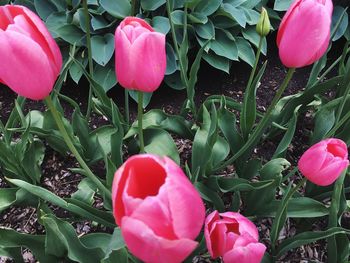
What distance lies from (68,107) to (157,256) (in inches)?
64.4

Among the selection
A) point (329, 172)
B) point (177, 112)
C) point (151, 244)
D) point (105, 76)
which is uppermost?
point (151, 244)

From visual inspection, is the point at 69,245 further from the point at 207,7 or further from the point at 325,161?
the point at 207,7

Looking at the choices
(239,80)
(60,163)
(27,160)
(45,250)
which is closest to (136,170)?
(45,250)

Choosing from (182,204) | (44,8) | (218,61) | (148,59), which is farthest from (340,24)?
(182,204)

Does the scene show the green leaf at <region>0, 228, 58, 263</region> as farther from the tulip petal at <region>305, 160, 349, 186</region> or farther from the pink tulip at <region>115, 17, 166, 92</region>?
the tulip petal at <region>305, 160, 349, 186</region>

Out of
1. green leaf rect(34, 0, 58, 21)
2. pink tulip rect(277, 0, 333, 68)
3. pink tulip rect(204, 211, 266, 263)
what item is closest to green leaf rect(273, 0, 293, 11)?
green leaf rect(34, 0, 58, 21)

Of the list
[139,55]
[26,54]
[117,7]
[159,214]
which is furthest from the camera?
[117,7]

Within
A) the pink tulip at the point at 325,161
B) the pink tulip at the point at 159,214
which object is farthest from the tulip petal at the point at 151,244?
the pink tulip at the point at 325,161

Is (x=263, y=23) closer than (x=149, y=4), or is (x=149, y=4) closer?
(x=263, y=23)

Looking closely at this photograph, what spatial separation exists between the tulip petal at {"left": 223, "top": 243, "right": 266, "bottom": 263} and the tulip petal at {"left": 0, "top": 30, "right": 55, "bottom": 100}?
1.58 feet

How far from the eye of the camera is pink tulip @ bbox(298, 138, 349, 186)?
1129 mm

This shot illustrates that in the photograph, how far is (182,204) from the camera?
28.5 inches

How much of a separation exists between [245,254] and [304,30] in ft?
1.60

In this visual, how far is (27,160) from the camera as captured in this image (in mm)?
1567
